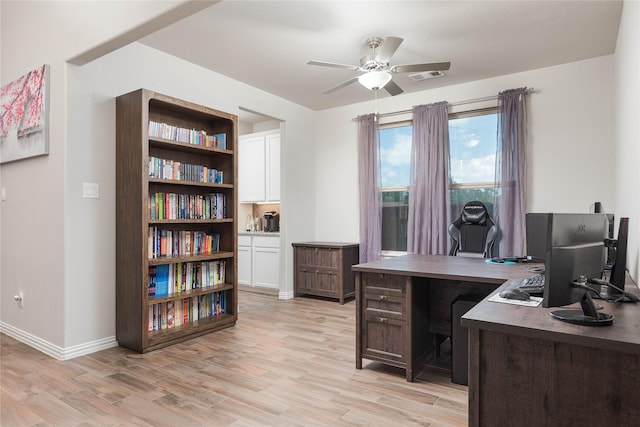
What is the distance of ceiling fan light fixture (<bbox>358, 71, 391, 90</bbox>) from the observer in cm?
330

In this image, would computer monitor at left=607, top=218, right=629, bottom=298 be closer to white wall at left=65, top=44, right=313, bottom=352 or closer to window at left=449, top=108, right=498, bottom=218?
window at left=449, top=108, right=498, bottom=218

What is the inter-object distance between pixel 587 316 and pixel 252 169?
5.05 meters

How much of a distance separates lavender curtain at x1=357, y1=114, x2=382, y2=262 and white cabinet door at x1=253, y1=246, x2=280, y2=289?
4.05 feet

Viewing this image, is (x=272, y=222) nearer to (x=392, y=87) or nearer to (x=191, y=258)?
(x=191, y=258)

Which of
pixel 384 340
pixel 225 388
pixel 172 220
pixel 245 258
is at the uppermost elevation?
pixel 172 220

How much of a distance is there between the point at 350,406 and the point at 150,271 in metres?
2.12

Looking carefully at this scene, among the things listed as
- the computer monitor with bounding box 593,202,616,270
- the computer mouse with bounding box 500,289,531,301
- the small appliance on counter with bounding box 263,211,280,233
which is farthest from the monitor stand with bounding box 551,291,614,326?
the small appliance on counter with bounding box 263,211,280,233

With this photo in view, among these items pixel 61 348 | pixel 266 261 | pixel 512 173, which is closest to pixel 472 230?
pixel 512 173

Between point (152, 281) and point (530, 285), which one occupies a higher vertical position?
point (530, 285)

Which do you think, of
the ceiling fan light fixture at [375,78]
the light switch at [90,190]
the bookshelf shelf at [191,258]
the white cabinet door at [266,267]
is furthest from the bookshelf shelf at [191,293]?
the ceiling fan light fixture at [375,78]

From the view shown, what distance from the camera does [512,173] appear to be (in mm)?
4215

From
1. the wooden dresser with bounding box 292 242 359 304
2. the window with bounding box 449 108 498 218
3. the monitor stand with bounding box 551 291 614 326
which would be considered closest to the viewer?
the monitor stand with bounding box 551 291 614 326

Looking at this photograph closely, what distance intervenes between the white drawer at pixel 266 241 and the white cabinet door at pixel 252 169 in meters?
0.62

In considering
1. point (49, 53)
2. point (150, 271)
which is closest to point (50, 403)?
point (150, 271)
